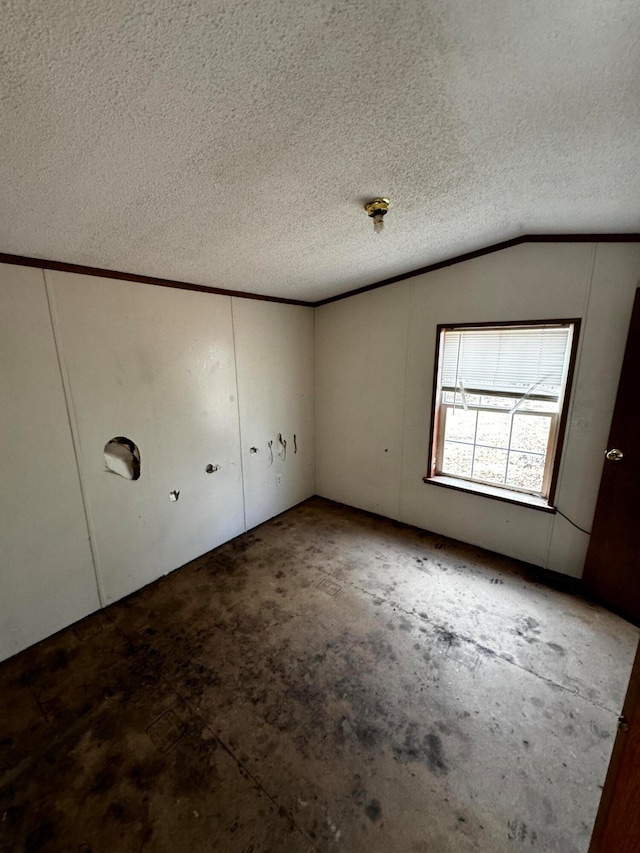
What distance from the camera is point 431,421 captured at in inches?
116

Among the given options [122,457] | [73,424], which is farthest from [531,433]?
[73,424]

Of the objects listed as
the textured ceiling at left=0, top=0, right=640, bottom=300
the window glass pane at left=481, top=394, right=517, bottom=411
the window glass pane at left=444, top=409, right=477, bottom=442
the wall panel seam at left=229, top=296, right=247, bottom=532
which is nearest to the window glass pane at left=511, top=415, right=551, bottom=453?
the window glass pane at left=481, top=394, right=517, bottom=411

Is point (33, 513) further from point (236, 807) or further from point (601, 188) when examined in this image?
point (601, 188)

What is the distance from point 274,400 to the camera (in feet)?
10.8

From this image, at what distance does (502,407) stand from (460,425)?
0.37 metres

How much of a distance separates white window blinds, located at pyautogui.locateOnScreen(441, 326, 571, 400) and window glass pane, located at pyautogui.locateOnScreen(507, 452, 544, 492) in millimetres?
505

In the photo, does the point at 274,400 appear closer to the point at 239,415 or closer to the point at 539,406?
the point at 239,415

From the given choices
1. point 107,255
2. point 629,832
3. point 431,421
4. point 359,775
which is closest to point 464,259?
point 431,421

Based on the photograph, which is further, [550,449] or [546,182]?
[550,449]

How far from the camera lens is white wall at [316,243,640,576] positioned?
7.10 ft

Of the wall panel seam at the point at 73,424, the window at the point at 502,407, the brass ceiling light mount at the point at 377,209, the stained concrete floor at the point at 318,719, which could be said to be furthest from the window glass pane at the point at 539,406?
the wall panel seam at the point at 73,424

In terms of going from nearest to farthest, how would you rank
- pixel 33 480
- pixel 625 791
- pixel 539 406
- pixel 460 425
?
pixel 625 791, pixel 33 480, pixel 539 406, pixel 460 425

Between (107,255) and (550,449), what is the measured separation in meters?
3.20

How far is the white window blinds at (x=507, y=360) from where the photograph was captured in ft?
7.75
